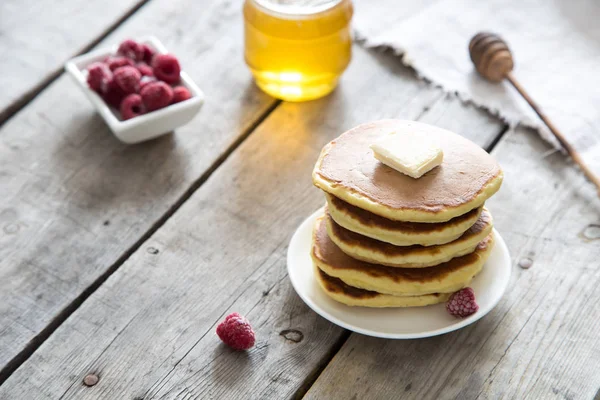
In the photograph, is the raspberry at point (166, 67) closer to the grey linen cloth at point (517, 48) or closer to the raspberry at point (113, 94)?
the raspberry at point (113, 94)

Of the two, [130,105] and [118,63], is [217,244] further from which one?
[118,63]

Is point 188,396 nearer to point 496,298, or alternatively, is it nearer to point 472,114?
point 496,298

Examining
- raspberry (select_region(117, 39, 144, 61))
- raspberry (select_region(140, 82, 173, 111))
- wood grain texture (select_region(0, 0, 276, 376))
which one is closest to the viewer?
wood grain texture (select_region(0, 0, 276, 376))

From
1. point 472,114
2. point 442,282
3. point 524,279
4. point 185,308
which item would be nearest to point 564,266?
point 524,279

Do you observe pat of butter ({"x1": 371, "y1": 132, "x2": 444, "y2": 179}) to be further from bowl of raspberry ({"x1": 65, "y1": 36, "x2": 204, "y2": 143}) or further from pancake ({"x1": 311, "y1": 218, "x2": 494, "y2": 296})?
bowl of raspberry ({"x1": 65, "y1": 36, "x2": 204, "y2": 143})

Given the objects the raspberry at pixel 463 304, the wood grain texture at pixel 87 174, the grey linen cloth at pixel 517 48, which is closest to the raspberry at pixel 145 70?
the wood grain texture at pixel 87 174

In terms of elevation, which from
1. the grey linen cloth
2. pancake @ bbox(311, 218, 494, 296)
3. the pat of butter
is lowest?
the grey linen cloth

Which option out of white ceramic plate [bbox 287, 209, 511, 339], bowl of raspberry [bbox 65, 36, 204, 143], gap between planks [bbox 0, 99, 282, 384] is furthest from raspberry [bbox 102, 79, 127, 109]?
white ceramic plate [bbox 287, 209, 511, 339]
